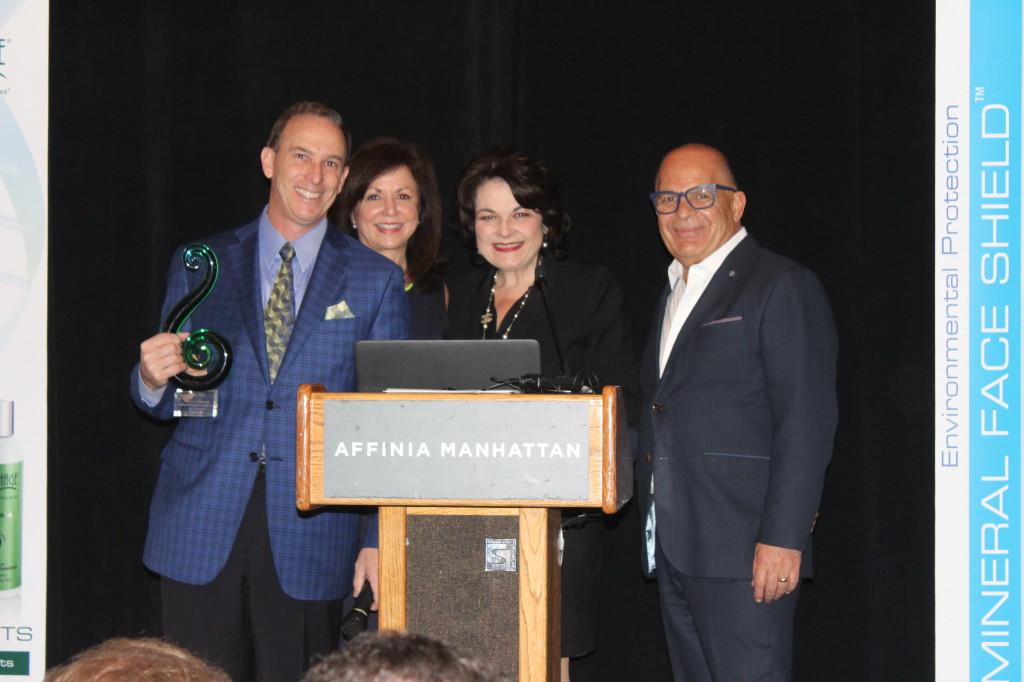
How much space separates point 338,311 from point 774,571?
121 centimetres

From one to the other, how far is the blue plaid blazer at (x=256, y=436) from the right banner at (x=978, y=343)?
1.69 meters

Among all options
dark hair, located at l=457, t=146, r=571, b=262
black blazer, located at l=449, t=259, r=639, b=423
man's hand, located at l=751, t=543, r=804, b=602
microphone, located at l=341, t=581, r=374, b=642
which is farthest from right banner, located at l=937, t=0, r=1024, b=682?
microphone, located at l=341, t=581, r=374, b=642

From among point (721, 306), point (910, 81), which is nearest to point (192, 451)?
point (721, 306)

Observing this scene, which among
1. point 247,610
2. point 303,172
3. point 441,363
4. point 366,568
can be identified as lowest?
point 247,610

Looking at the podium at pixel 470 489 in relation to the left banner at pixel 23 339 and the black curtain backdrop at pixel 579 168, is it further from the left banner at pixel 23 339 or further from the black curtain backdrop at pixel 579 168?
the left banner at pixel 23 339

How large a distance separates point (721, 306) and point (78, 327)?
2.24 meters

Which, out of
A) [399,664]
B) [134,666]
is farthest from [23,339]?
[399,664]

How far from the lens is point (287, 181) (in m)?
2.68

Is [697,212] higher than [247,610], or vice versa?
[697,212]

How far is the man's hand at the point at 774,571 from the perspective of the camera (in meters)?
2.52

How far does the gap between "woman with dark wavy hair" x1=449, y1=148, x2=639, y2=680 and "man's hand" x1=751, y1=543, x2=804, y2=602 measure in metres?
0.49

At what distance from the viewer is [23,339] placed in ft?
11.5

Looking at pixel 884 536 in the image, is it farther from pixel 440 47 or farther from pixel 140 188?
pixel 140 188

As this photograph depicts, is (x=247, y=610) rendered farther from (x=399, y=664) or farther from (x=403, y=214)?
(x=399, y=664)
